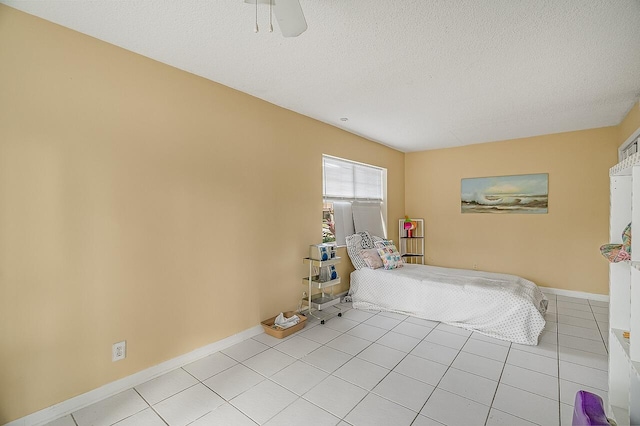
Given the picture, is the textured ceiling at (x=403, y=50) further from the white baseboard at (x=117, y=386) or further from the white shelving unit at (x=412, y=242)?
the white shelving unit at (x=412, y=242)

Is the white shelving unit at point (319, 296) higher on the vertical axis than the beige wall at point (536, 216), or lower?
lower

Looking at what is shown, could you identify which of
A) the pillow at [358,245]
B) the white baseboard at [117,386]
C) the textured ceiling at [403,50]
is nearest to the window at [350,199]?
the pillow at [358,245]

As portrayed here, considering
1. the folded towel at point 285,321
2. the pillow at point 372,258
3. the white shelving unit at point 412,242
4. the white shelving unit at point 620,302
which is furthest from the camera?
the white shelving unit at point 412,242

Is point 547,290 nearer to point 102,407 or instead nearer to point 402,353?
point 402,353

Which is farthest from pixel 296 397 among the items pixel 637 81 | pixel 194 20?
pixel 637 81

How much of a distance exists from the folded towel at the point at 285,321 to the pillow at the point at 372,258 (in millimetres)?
1364

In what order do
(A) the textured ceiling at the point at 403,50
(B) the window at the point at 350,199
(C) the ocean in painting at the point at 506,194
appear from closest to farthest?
1. (A) the textured ceiling at the point at 403,50
2. (B) the window at the point at 350,199
3. (C) the ocean in painting at the point at 506,194

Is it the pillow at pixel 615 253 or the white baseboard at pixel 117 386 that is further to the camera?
the white baseboard at pixel 117 386

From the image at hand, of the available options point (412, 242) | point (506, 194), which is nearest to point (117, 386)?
point (412, 242)

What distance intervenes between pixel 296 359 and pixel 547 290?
4203 millimetres

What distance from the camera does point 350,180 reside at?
4.59 metres

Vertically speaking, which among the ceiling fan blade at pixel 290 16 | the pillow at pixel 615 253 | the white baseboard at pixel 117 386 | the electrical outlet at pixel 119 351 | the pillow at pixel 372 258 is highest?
the ceiling fan blade at pixel 290 16

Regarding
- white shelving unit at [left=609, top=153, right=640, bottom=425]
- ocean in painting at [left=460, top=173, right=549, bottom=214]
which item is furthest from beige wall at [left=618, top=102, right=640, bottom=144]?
white shelving unit at [left=609, top=153, right=640, bottom=425]

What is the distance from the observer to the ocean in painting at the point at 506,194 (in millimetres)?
4496
